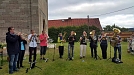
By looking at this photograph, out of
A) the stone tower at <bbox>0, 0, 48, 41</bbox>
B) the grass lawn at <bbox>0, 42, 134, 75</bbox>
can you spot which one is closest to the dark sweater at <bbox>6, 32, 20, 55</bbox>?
the grass lawn at <bbox>0, 42, 134, 75</bbox>

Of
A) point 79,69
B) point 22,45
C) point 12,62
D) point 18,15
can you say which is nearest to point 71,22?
point 18,15

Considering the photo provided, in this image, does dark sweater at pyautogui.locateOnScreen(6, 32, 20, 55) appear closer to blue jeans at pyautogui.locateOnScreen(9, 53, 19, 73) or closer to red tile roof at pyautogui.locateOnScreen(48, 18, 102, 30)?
blue jeans at pyautogui.locateOnScreen(9, 53, 19, 73)

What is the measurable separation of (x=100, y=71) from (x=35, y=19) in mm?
7288

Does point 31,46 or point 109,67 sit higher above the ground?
point 31,46

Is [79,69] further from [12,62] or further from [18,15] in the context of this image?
[18,15]

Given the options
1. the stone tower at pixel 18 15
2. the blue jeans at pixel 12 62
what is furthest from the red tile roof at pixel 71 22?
the blue jeans at pixel 12 62

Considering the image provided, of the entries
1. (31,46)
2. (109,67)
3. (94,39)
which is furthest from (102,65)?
(31,46)

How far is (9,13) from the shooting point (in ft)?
46.7

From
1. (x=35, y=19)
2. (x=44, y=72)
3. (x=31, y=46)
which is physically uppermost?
(x=35, y=19)

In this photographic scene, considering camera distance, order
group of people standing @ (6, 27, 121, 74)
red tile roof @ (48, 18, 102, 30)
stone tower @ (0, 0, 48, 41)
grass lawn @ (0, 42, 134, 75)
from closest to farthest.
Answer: group of people standing @ (6, 27, 121, 74)
grass lawn @ (0, 42, 134, 75)
stone tower @ (0, 0, 48, 41)
red tile roof @ (48, 18, 102, 30)

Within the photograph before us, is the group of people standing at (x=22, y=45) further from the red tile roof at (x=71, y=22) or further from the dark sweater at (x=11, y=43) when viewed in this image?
the red tile roof at (x=71, y=22)

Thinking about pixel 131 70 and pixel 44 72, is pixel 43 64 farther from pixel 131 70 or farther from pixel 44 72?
pixel 131 70

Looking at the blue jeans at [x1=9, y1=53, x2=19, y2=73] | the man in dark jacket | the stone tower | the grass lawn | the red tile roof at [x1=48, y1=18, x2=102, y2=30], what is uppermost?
the red tile roof at [x1=48, y1=18, x2=102, y2=30]

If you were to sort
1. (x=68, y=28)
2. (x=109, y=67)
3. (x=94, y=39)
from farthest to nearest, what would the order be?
(x=68, y=28) → (x=94, y=39) → (x=109, y=67)
